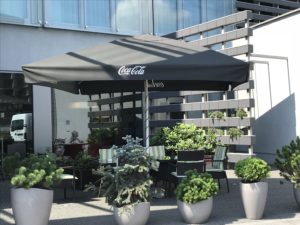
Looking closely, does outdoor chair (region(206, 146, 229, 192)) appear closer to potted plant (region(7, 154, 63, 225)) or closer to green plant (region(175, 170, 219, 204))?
green plant (region(175, 170, 219, 204))

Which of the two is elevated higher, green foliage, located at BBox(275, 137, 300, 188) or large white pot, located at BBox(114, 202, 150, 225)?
green foliage, located at BBox(275, 137, 300, 188)

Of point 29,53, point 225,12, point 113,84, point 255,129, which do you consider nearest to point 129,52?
point 113,84

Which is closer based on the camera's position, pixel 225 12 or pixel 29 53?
pixel 29 53

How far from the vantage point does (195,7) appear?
17.5m

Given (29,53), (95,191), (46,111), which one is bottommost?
(95,191)

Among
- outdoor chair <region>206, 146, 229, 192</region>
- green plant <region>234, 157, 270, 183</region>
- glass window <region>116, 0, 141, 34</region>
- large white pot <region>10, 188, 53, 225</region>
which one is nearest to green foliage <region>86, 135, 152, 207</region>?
large white pot <region>10, 188, 53, 225</region>

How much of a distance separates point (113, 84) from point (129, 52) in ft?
6.60

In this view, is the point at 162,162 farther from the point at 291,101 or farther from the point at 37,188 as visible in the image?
the point at 291,101

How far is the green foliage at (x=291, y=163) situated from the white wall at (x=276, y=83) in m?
6.27

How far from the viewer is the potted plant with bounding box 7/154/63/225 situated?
672 cm

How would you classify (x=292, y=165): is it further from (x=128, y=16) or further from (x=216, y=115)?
(x=128, y=16)

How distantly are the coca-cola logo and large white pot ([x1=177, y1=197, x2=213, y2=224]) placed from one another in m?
2.05

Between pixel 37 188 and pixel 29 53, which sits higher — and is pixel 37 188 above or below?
below

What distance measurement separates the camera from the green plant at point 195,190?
7.25 metres
